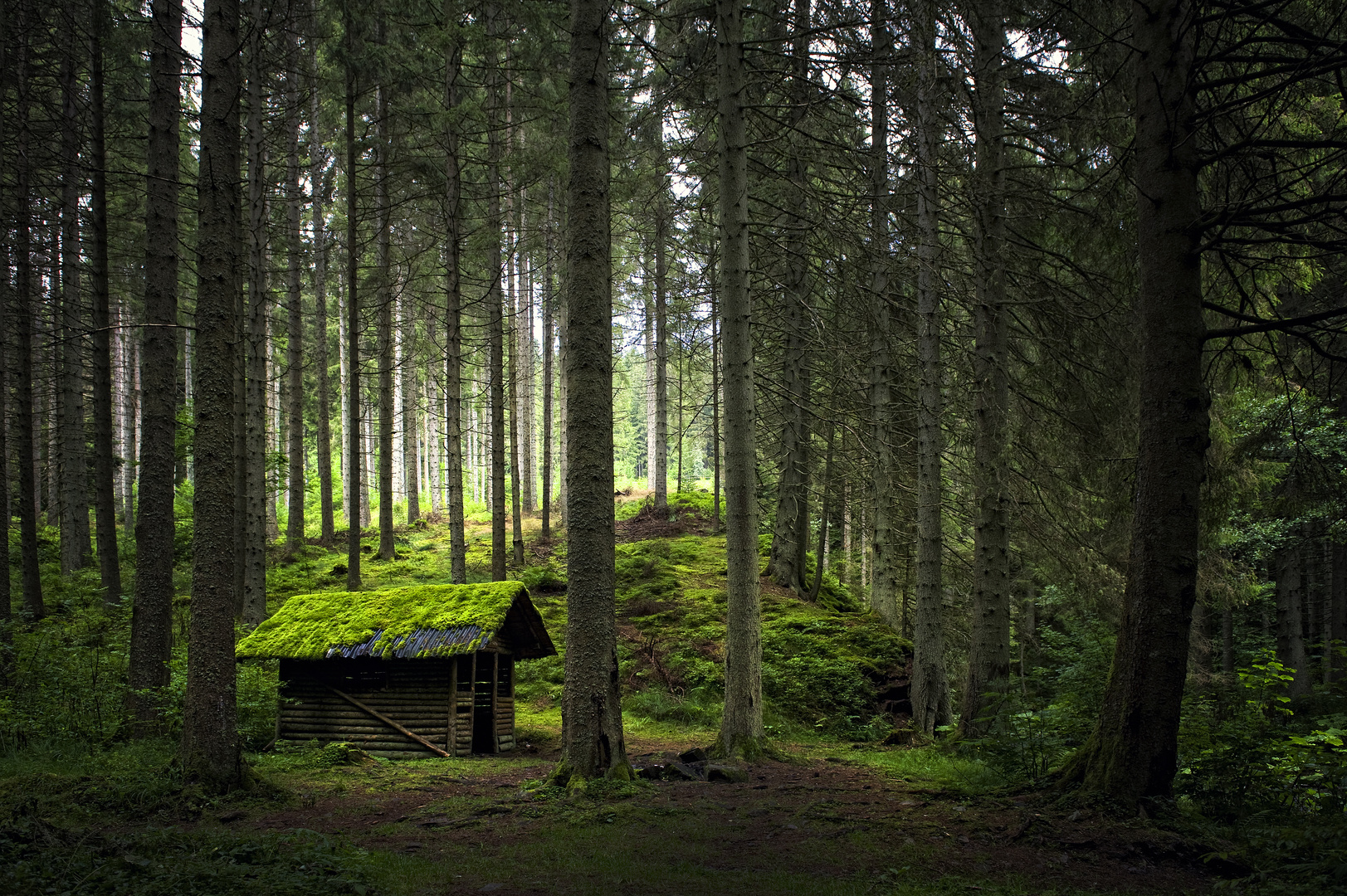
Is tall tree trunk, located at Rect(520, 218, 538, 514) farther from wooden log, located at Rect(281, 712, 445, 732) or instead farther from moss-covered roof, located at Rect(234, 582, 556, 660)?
wooden log, located at Rect(281, 712, 445, 732)

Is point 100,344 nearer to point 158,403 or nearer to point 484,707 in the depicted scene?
point 158,403

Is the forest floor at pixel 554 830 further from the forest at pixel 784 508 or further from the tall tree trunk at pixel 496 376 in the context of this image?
the tall tree trunk at pixel 496 376

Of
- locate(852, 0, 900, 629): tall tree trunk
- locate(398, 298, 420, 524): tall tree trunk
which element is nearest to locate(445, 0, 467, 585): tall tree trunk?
locate(852, 0, 900, 629): tall tree trunk

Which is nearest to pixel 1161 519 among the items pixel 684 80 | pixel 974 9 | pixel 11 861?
pixel 974 9

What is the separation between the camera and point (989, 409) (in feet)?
33.1

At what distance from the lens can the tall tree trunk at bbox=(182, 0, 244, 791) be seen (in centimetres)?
743

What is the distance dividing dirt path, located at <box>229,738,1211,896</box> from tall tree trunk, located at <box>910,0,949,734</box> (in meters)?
3.56

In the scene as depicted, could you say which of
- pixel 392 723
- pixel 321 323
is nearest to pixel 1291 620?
pixel 392 723

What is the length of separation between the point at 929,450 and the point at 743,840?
688 centimetres

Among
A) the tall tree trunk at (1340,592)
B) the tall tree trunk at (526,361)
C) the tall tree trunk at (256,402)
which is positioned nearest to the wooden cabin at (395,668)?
the tall tree trunk at (256,402)

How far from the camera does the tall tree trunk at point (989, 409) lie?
990cm

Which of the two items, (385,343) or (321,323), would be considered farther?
(321,323)

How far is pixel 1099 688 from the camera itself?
8.99 m

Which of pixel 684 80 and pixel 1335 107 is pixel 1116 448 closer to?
pixel 1335 107
